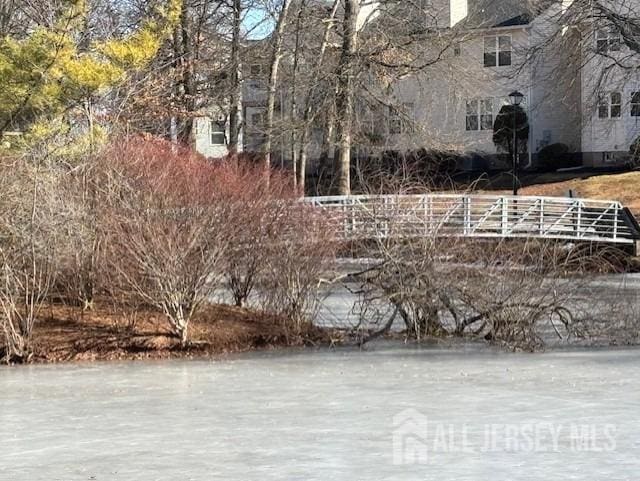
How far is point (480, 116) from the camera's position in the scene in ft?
153

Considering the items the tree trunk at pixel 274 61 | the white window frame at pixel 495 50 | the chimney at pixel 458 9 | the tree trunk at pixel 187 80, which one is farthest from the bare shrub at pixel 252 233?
the chimney at pixel 458 9

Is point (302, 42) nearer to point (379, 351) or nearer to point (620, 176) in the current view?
point (620, 176)

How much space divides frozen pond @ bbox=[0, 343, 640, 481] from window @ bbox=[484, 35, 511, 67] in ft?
115

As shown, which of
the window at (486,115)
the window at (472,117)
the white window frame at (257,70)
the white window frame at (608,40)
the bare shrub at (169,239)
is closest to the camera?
the bare shrub at (169,239)

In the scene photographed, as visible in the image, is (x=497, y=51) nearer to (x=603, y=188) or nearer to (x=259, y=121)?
(x=603, y=188)

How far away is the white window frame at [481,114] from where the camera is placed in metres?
46.3

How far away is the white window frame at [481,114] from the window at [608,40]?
50.3 feet

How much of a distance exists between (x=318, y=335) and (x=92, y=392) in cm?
443

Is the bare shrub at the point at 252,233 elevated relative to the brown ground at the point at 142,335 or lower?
elevated

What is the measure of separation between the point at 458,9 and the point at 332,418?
4144 cm

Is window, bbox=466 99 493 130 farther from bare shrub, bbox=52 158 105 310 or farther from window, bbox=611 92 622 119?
bare shrub, bbox=52 158 105 310

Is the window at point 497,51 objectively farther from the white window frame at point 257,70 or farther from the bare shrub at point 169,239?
the bare shrub at point 169,239

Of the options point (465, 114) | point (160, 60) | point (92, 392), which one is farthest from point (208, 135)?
point (92, 392)

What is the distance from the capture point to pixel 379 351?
13.6 meters
